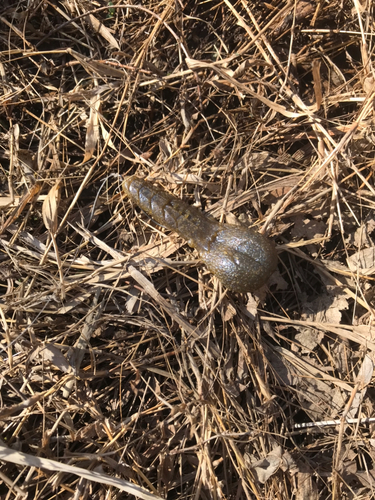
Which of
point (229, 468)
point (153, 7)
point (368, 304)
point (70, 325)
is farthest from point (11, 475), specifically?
point (153, 7)

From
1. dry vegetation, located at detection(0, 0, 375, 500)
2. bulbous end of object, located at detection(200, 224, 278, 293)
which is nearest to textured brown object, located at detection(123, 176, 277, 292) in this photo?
bulbous end of object, located at detection(200, 224, 278, 293)

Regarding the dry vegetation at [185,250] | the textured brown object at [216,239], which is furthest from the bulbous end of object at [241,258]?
the dry vegetation at [185,250]

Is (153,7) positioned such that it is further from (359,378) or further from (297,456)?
(297,456)

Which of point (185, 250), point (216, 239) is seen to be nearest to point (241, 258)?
point (216, 239)

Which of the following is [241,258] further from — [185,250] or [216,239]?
[185,250]

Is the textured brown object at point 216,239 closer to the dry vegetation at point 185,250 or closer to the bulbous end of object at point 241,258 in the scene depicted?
the bulbous end of object at point 241,258
